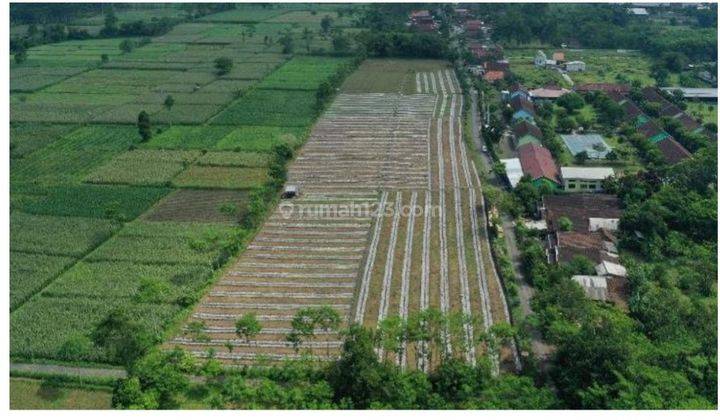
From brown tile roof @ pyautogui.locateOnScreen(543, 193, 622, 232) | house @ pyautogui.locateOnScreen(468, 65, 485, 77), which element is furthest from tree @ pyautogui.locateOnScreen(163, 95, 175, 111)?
brown tile roof @ pyautogui.locateOnScreen(543, 193, 622, 232)

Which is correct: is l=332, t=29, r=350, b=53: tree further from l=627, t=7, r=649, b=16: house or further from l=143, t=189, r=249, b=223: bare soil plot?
l=627, t=7, r=649, b=16: house

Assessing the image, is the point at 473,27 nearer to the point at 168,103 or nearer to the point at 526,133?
the point at 526,133

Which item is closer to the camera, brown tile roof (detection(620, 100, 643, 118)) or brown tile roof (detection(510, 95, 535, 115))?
brown tile roof (detection(620, 100, 643, 118))

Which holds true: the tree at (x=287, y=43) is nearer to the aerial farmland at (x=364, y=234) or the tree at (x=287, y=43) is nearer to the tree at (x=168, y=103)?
the aerial farmland at (x=364, y=234)

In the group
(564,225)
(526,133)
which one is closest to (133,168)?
(526,133)

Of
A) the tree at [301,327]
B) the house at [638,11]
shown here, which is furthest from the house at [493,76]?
the tree at [301,327]

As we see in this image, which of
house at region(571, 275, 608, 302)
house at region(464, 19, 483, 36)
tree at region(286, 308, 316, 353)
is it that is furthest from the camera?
house at region(464, 19, 483, 36)
